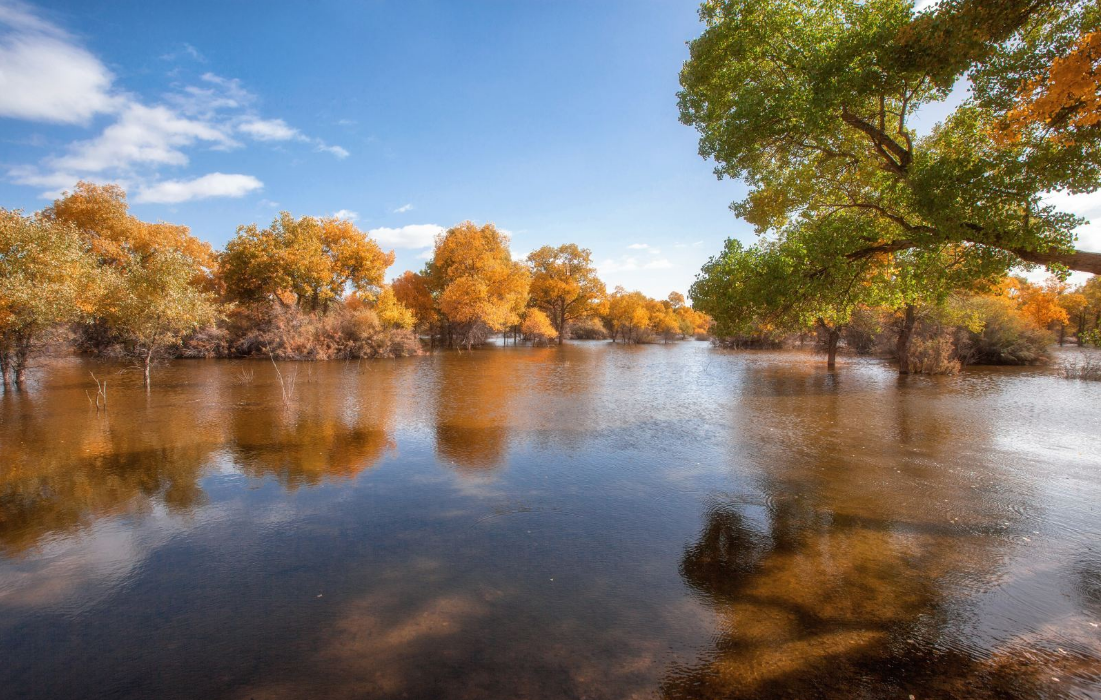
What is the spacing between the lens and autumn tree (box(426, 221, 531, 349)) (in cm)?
3441

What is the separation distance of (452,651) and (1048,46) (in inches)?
414

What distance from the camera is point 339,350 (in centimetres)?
3009

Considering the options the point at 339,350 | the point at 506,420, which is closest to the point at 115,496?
the point at 506,420

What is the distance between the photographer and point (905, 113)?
7.98m

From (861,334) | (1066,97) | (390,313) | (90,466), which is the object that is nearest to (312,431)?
(90,466)

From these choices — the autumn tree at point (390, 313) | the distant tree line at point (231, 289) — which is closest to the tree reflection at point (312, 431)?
the distant tree line at point (231, 289)

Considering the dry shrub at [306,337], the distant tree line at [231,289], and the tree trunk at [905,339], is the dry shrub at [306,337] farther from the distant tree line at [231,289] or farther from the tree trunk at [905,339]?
the tree trunk at [905,339]

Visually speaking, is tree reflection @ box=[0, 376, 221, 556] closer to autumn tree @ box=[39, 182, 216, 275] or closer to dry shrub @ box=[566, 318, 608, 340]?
autumn tree @ box=[39, 182, 216, 275]

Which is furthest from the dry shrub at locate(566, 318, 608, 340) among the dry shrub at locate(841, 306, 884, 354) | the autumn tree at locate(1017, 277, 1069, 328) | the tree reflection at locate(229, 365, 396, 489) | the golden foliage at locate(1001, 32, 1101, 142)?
the golden foliage at locate(1001, 32, 1101, 142)

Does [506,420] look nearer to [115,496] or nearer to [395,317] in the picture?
[115,496]

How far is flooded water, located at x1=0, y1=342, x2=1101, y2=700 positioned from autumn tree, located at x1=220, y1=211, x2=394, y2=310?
2086cm

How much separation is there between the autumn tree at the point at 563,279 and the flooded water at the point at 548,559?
37.1m

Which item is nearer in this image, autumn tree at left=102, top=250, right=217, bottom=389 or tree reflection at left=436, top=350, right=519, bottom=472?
tree reflection at left=436, top=350, right=519, bottom=472

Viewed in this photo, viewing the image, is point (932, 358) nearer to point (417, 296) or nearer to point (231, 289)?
point (417, 296)
